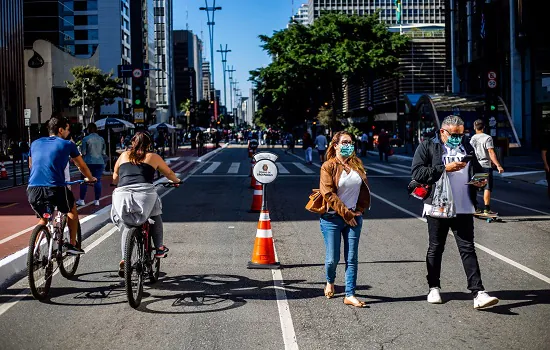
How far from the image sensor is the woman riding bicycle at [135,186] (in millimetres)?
6836

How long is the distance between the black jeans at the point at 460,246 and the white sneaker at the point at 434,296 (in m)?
0.05

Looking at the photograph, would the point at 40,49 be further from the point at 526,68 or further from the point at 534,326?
→ the point at 534,326

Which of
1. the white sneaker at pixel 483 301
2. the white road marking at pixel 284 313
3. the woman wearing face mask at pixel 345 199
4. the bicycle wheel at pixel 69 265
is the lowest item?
the white road marking at pixel 284 313

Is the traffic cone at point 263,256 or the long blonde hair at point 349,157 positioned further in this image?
the traffic cone at point 263,256

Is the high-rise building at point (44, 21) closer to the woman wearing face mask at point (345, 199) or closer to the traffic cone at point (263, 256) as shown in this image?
the traffic cone at point (263, 256)

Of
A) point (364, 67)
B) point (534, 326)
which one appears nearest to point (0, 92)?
point (364, 67)

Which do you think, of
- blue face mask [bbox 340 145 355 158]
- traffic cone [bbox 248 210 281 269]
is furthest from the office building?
blue face mask [bbox 340 145 355 158]

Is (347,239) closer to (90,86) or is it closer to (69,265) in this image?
(69,265)

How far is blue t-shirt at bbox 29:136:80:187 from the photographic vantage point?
7.46 metres

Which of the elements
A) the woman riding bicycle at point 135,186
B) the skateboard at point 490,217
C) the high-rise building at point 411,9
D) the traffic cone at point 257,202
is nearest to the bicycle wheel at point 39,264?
the woman riding bicycle at point 135,186

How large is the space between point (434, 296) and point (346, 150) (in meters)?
1.61

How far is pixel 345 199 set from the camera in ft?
21.6

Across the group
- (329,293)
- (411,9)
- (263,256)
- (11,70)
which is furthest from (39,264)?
(411,9)

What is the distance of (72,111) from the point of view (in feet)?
314
